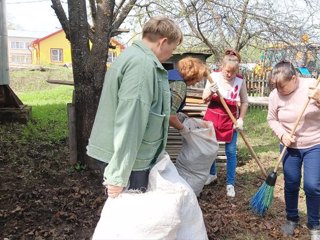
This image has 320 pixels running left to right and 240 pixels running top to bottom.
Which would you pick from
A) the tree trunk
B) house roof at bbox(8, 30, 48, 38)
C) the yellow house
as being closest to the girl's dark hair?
the tree trunk

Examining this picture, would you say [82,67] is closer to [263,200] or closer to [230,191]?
[230,191]

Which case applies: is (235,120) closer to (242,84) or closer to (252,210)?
(242,84)

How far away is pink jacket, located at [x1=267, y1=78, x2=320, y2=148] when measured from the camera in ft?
10.8

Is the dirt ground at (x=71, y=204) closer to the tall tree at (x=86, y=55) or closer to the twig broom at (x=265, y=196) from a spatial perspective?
the twig broom at (x=265, y=196)

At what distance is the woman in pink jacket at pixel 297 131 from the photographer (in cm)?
327

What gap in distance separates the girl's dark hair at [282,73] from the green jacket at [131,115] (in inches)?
56.3

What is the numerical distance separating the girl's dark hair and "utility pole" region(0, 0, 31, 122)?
637 cm

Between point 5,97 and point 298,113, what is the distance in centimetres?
690

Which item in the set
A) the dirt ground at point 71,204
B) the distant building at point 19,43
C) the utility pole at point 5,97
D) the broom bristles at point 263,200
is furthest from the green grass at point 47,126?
the distant building at point 19,43

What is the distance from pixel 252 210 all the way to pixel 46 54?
4451 cm

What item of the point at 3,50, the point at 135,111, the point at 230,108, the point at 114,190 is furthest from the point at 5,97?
the point at 135,111

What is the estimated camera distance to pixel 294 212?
361 centimetres

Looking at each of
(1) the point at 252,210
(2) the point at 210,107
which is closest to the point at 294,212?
(1) the point at 252,210

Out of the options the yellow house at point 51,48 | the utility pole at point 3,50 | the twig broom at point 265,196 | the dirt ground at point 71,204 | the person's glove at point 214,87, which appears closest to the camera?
the dirt ground at point 71,204
